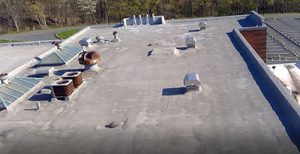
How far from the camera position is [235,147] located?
14258 mm

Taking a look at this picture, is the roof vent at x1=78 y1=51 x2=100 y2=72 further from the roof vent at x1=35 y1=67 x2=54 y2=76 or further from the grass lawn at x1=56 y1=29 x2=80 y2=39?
the grass lawn at x1=56 y1=29 x2=80 y2=39

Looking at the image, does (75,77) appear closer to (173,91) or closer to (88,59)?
(88,59)

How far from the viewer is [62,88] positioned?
2070 centimetres

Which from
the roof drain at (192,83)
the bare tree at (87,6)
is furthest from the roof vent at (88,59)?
the bare tree at (87,6)

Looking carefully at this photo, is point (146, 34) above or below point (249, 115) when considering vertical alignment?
above

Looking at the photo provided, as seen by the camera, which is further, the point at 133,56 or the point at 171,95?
the point at 133,56

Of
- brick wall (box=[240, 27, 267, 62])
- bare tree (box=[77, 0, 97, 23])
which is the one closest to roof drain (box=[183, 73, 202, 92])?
brick wall (box=[240, 27, 267, 62])

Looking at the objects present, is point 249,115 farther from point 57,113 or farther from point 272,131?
point 57,113

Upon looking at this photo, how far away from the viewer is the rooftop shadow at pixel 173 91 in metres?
20.3

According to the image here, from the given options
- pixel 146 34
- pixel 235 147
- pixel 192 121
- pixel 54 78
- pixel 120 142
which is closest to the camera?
pixel 235 147

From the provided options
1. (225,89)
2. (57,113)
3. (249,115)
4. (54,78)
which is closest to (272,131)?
(249,115)

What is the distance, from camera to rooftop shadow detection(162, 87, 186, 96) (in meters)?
20.3

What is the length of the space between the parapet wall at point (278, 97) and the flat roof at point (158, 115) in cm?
29

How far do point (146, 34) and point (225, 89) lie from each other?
19.6 meters
